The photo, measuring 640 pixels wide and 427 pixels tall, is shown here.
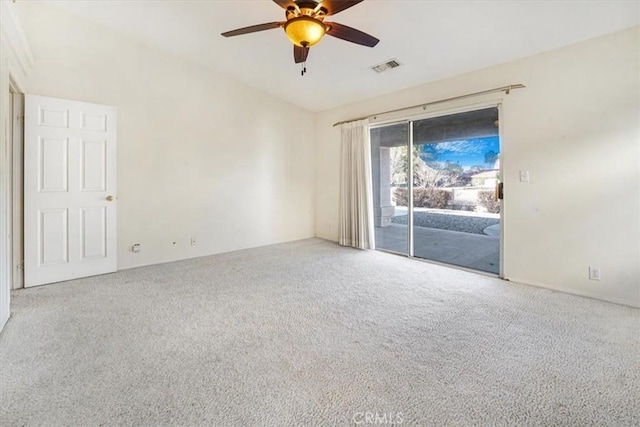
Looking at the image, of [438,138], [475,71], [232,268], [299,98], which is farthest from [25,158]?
[475,71]

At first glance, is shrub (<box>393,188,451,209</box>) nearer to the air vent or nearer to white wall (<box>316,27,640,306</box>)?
white wall (<box>316,27,640,306</box>)

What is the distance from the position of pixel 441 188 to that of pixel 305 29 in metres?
2.89

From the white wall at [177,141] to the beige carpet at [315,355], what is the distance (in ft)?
4.16

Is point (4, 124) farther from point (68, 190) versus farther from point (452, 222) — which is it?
point (452, 222)

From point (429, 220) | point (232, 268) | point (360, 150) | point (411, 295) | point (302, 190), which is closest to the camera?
point (411, 295)

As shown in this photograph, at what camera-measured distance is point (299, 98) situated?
218 inches

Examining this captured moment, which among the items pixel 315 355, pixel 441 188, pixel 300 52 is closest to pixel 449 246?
pixel 441 188

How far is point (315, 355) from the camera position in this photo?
202 centimetres

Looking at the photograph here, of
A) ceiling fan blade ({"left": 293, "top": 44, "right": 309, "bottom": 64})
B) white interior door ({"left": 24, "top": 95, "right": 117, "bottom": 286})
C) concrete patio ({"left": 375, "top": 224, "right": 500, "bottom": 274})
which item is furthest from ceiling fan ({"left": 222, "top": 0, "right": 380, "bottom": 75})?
concrete patio ({"left": 375, "top": 224, "right": 500, "bottom": 274})

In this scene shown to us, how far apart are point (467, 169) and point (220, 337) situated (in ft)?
11.7

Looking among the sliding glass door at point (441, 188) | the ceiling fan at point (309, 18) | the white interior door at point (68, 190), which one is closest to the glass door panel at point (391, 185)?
→ the sliding glass door at point (441, 188)

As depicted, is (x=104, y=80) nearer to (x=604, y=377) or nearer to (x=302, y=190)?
(x=302, y=190)

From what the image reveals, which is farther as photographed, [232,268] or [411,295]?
[232,268]

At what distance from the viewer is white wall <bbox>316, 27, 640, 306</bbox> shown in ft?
9.25
